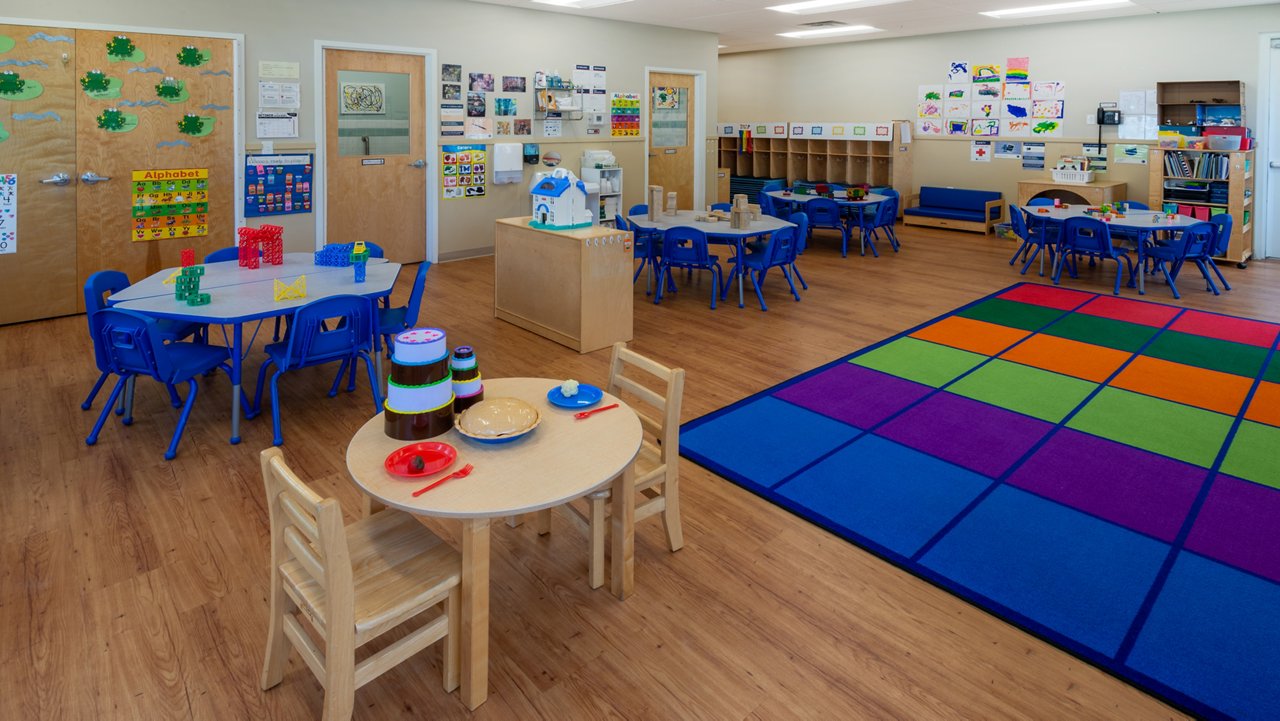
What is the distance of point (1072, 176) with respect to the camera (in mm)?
9898

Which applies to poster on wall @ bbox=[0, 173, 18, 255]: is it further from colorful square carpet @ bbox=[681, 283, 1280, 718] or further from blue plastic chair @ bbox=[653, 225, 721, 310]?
colorful square carpet @ bbox=[681, 283, 1280, 718]

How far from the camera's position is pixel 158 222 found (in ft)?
21.6

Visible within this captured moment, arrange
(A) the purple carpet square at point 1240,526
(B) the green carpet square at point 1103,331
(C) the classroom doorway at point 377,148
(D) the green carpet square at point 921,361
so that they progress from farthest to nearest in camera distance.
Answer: (C) the classroom doorway at point 377,148 → (B) the green carpet square at point 1103,331 → (D) the green carpet square at point 921,361 → (A) the purple carpet square at point 1240,526

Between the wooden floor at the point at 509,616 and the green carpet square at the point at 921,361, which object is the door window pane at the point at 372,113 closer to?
the wooden floor at the point at 509,616

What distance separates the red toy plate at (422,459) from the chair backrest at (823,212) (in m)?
7.77

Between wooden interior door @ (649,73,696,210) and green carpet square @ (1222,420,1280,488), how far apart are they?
7958 millimetres

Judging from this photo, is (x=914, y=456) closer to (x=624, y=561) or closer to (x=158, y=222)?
(x=624, y=561)

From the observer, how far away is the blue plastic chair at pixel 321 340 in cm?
380

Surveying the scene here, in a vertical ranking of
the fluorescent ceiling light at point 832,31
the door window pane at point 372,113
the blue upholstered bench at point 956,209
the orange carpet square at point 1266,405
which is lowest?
the orange carpet square at point 1266,405

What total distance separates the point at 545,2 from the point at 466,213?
245cm

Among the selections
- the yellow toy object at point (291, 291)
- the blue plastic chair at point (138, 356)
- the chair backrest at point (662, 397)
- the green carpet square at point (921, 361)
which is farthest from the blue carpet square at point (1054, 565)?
the blue plastic chair at point (138, 356)

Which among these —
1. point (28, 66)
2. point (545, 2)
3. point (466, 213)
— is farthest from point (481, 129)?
point (28, 66)

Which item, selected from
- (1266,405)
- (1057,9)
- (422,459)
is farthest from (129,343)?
(1057,9)

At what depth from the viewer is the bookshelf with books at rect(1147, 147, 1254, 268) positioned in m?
8.52
